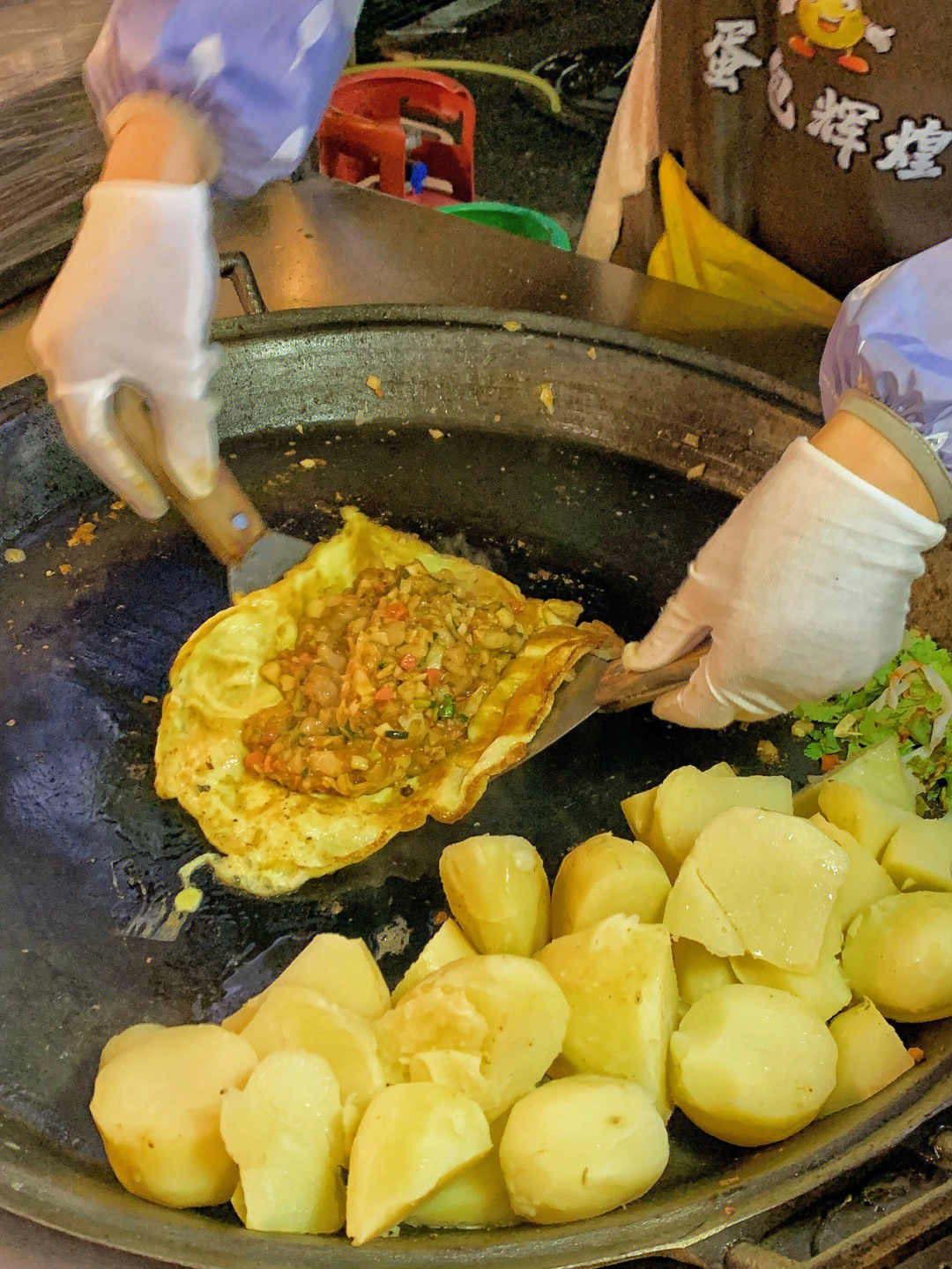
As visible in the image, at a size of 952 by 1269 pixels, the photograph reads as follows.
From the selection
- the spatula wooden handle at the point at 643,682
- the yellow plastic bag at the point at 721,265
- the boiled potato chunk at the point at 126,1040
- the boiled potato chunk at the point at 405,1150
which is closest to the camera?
the boiled potato chunk at the point at 405,1150

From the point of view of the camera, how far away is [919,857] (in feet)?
4.85

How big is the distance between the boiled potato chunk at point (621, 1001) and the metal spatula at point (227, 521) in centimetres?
106

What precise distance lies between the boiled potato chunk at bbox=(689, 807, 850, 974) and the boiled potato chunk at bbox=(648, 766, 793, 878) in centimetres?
9

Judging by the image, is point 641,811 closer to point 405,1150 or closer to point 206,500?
point 405,1150

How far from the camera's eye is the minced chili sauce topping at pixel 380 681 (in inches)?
73.1

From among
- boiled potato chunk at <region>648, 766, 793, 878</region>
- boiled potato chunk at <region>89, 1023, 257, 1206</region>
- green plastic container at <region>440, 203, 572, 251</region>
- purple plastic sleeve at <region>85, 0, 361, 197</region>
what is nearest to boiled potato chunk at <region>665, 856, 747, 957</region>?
boiled potato chunk at <region>648, 766, 793, 878</region>

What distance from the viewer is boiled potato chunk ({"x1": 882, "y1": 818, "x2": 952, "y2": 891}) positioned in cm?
147

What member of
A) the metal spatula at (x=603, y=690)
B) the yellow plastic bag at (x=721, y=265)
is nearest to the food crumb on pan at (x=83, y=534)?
the metal spatula at (x=603, y=690)

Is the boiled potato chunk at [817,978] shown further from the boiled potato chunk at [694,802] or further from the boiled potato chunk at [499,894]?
the boiled potato chunk at [499,894]

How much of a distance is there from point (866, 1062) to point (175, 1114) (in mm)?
937

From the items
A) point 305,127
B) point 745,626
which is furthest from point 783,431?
point 305,127

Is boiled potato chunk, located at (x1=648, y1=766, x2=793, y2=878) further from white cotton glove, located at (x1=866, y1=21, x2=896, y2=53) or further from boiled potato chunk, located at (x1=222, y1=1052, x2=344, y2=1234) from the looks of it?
white cotton glove, located at (x1=866, y1=21, x2=896, y2=53)

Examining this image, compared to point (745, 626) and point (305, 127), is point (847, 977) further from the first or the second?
point (305, 127)

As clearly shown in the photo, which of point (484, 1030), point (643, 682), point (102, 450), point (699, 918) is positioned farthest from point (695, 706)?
point (102, 450)
